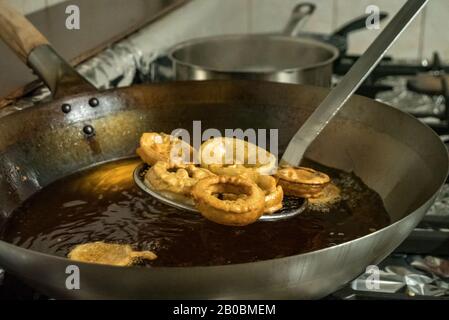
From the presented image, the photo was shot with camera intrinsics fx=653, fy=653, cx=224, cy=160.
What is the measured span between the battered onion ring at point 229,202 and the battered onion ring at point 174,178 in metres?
0.06

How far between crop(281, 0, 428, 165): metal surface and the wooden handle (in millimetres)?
509

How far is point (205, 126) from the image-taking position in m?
1.25

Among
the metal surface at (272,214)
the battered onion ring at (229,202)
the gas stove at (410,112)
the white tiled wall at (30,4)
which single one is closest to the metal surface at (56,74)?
the gas stove at (410,112)

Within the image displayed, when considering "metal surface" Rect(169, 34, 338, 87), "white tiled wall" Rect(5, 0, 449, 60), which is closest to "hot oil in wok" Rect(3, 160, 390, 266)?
"metal surface" Rect(169, 34, 338, 87)

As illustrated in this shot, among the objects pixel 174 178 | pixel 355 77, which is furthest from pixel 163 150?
pixel 355 77

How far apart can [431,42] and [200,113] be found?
4.17 ft

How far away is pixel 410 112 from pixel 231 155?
2.07 feet

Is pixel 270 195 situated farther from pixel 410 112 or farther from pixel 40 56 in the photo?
pixel 410 112

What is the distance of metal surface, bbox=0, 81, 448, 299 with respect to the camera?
66 cm

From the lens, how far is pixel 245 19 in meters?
2.32

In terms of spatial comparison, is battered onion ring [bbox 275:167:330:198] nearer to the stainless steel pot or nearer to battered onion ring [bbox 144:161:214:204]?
battered onion ring [bbox 144:161:214:204]

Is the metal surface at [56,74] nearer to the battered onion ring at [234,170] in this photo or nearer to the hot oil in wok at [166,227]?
the hot oil in wok at [166,227]

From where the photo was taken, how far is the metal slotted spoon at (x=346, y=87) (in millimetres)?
1025
